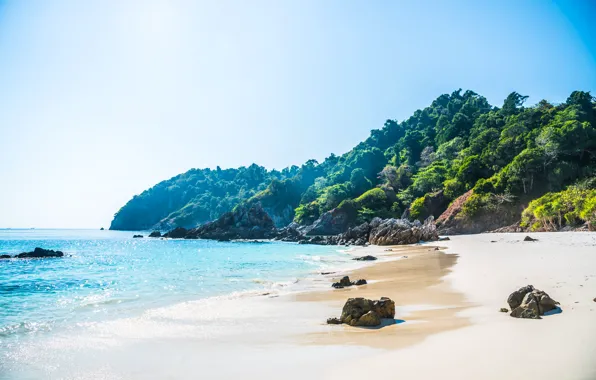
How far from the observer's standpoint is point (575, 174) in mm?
44594

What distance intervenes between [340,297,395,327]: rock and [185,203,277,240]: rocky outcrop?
7227 centimetres

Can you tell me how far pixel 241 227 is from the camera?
8700cm

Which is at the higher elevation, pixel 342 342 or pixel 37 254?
pixel 342 342

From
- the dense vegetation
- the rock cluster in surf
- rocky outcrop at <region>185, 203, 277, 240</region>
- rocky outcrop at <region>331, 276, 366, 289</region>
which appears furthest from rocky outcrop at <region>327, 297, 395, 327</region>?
the dense vegetation

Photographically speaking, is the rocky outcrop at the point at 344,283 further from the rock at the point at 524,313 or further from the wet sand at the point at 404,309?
the rock at the point at 524,313

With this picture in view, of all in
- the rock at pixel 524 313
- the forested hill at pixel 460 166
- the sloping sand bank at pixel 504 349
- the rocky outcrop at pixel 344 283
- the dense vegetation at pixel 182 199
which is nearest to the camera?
the sloping sand bank at pixel 504 349

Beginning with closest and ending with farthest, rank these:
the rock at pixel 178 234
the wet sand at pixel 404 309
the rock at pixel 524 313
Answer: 1. the wet sand at pixel 404 309
2. the rock at pixel 524 313
3. the rock at pixel 178 234

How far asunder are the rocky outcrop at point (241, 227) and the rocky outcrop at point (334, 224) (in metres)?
9.38

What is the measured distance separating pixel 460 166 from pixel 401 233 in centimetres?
2622

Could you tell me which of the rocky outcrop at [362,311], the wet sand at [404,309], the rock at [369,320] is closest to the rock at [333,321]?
the rocky outcrop at [362,311]

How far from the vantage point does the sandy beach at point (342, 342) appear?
5.01 metres

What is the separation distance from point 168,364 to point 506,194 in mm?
51103

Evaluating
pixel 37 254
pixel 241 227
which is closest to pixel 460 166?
pixel 241 227

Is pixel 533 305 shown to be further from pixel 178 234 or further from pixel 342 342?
pixel 178 234
